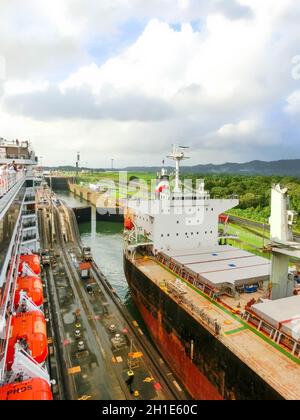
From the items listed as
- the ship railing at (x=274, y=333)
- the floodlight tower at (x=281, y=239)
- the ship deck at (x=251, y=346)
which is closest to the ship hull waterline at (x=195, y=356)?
the ship deck at (x=251, y=346)

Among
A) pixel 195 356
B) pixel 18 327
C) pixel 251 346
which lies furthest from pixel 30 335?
pixel 251 346

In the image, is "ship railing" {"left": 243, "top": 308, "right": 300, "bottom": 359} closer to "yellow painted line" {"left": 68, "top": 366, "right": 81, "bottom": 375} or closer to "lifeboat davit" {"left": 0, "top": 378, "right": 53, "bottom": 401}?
"yellow painted line" {"left": 68, "top": 366, "right": 81, "bottom": 375}

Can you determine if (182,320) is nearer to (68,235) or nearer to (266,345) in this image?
(266,345)

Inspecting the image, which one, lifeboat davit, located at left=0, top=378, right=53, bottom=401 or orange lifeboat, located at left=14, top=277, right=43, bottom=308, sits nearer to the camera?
lifeboat davit, located at left=0, top=378, right=53, bottom=401

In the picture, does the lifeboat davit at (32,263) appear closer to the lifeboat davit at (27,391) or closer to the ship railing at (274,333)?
the lifeboat davit at (27,391)

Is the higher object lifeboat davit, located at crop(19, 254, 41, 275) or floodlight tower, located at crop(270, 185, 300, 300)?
floodlight tower, located at crop(270, 185, 300, 300)

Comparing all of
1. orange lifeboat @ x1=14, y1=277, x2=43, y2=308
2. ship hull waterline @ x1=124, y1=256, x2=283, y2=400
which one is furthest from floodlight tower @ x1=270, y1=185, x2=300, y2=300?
orange lifeboat @ x1=14, y1=277, x2=43, y2=308
